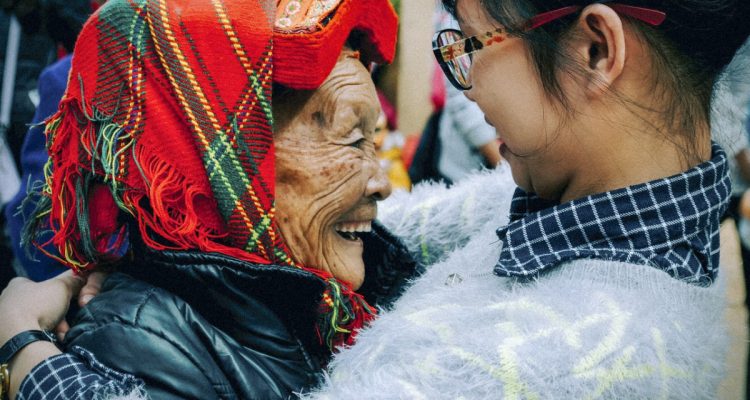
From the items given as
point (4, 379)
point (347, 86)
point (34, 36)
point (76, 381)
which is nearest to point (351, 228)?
point (347, 86)

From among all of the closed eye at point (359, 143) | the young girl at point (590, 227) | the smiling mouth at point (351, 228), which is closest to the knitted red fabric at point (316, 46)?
the closed eye at point (359, 143)

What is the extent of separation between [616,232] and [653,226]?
0.08m

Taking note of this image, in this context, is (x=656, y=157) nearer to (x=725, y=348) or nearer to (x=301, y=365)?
(x=725, y=348)

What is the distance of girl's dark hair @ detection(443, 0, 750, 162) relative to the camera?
4.66ft

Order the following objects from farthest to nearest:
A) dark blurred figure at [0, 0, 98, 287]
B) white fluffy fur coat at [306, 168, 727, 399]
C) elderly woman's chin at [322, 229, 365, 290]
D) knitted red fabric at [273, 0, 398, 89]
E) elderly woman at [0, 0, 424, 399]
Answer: dark blurred figure at [0, 0, 98, 287] < elderly woman's chin at [322, 229, 365, 290] < knitted red fabric at [273, 0, 398, 89] < elderly woman at [0, 0, 424, 399] < white fluffy fur coat at [306, 168, 727, 399]

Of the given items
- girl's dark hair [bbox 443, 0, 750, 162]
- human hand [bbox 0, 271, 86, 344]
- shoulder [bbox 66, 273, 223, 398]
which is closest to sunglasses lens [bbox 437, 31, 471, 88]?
girl's dark hair [bbox 443, 0, 750, 162]

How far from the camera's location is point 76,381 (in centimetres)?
147

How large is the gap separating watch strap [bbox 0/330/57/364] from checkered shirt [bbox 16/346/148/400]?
11 cm

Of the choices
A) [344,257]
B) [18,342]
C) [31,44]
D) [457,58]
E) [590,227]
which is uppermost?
[457,58]

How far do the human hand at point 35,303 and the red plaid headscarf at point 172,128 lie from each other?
0.38ft

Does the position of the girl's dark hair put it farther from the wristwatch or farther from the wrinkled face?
the wristwatch

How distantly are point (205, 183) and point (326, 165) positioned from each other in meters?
0.34

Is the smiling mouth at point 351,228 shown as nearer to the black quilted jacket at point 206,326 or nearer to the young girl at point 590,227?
the black quilted jacket at point 206,326

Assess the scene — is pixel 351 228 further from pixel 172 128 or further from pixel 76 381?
pixel 76 381
